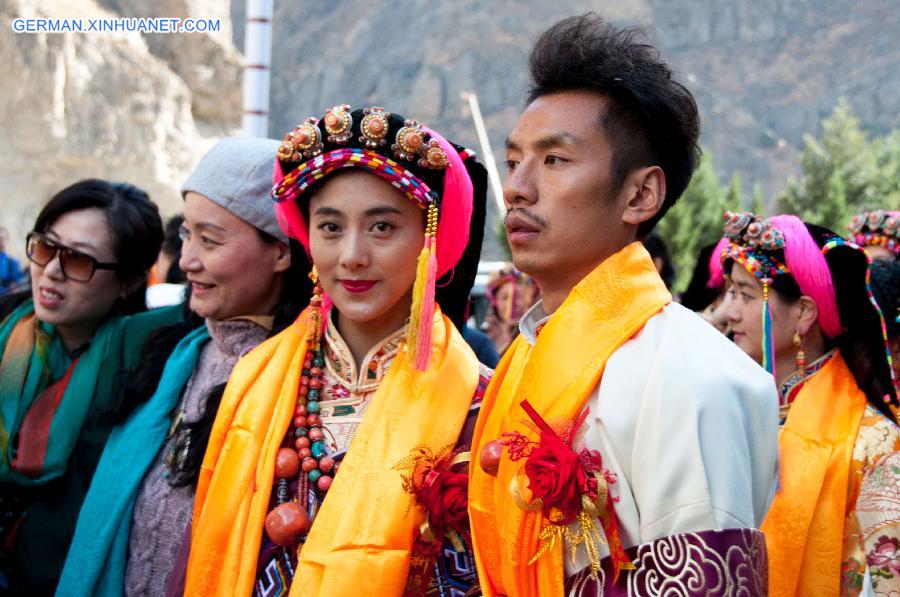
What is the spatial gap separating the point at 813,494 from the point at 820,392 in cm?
43

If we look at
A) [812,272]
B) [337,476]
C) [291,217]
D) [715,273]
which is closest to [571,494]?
[337,476]

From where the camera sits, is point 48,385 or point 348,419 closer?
point 348,419

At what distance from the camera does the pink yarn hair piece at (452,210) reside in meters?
2.48

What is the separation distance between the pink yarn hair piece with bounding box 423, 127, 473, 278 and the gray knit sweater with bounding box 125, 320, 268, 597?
2.55 feet

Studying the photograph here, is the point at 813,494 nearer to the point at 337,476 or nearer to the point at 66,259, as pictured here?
the point at 337,476

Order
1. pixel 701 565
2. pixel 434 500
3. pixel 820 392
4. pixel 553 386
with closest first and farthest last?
pixel 701 565 → pixel 553 386 → pixel 434 500 → pixel 820 392

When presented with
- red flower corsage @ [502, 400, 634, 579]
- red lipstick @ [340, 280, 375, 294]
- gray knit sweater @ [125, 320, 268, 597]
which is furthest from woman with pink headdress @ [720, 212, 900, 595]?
gray knit sweater @ [125, 320, 268, 597]

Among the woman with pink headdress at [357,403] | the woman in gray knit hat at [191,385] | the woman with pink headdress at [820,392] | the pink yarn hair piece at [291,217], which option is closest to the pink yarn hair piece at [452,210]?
the woman with pink headdress at [357,403]

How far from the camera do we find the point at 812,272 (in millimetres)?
3303

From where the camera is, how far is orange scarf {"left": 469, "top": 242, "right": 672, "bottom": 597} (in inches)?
70.3

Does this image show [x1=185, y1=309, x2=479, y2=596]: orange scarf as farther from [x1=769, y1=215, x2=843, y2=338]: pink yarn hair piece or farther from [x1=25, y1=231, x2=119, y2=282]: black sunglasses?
[x1=769, y1=215, x2=843, y2=338]: pink yarn hair piece

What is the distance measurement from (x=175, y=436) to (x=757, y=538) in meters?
1.86

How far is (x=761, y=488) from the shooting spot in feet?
5.65

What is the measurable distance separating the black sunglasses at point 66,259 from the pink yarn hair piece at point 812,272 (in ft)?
8.27
